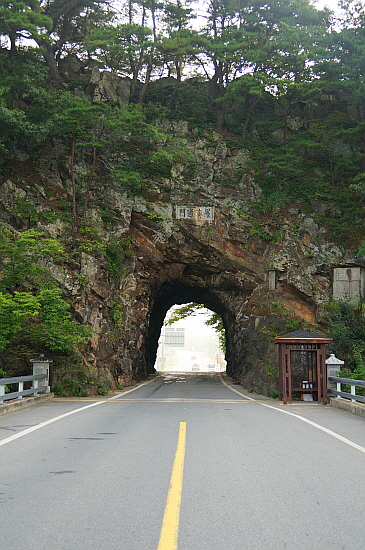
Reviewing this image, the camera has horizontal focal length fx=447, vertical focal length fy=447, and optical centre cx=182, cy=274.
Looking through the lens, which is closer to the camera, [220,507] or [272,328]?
[220,507]

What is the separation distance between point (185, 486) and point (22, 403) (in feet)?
30.7

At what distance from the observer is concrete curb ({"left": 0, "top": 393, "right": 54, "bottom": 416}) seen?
11.8m

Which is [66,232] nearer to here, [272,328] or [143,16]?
[272,328]

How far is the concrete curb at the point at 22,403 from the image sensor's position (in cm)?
1180

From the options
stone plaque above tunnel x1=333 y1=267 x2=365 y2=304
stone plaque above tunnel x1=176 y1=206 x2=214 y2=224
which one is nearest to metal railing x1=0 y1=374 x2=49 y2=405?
stone plaque above tunnel x1=176 y1=206 x2=214 y2=224

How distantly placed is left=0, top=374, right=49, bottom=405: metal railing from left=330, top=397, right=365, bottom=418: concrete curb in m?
9.50

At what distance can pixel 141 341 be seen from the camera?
29953 millimetres

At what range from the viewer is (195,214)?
2859 centimetres

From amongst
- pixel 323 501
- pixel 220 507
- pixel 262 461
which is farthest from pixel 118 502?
pixel 262 461

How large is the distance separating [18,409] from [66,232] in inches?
506

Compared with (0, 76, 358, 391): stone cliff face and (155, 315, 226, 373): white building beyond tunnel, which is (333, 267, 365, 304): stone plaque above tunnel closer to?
(0, 76, 358, 391): stone cliff face

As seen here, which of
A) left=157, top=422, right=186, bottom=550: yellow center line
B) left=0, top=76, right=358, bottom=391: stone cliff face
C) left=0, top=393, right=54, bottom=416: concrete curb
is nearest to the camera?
left=157, top=422, right=186, bottom=550: yellow center line

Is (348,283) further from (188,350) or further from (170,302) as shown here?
(188,350)

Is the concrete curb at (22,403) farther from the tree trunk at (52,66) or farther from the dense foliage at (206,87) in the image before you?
the tree trunk at (52,66)
